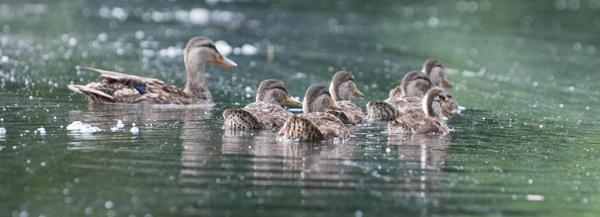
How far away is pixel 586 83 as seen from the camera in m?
16.4

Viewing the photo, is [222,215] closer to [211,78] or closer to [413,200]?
[413,200]

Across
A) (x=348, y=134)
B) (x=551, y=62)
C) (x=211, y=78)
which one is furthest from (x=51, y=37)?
(x=348, y=134)

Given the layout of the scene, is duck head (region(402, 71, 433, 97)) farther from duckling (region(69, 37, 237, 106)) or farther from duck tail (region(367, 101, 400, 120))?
duckling (region(69, 37, 237, 106))

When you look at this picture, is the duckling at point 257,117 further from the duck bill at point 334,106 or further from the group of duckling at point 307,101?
the duck bill at point 334,106

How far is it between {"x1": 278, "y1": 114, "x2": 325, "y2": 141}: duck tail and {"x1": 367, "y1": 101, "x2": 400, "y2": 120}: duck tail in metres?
2.60

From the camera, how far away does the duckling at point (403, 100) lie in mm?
11812

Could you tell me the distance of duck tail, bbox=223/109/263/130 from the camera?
9908 mm

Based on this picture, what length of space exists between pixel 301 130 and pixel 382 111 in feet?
9.68

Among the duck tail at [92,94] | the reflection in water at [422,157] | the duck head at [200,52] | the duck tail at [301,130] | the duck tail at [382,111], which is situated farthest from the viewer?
the duck head at [200,52]

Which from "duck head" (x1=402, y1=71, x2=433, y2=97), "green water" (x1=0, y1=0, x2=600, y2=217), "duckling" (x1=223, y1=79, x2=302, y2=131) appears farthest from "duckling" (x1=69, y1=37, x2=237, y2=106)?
"duck head" (x1=402, y1=71, x2=433, y2=97)

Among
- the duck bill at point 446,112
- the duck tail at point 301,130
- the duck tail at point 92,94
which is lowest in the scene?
the duck tail at point 301,130

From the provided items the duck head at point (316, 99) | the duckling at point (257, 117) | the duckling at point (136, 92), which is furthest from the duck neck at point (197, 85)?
the duck head at point (316, 99)

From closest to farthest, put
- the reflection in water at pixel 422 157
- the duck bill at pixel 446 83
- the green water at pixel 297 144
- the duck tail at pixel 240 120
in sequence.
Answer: the green water at pixel 297 144 → the reflection in water at pixel 422 157 → the duck tail at pixel 240 120 → the duck bill at pixel 446 83

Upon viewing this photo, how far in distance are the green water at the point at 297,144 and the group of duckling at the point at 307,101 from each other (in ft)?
0.90
